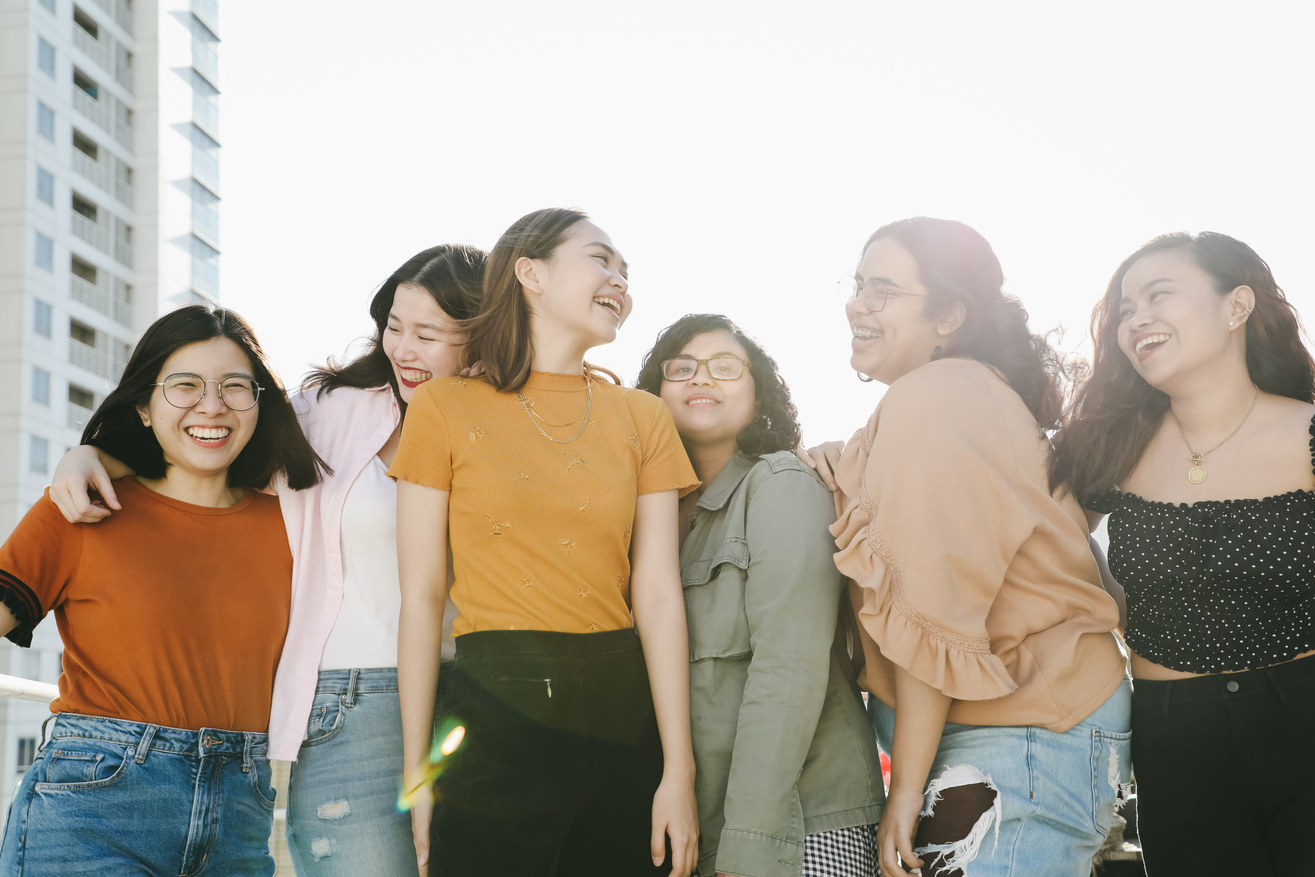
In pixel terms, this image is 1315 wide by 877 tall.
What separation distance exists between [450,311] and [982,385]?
1537mm

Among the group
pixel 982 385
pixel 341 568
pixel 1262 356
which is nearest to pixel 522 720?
pixel 341 568

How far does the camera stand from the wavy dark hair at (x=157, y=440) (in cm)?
258

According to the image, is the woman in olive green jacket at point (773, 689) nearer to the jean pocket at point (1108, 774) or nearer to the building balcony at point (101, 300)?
the jean pocket at point (1108, 774)

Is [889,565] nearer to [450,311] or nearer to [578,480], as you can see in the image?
[578,480]

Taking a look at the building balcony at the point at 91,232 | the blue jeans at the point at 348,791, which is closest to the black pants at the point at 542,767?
the blue jeans at the point at 348,791

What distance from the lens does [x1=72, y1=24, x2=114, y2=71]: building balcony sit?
2988 centimetres

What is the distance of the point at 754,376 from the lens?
9.72 feet

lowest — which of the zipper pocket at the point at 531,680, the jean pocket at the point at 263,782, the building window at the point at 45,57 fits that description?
the jean pocket at the point at 263,782

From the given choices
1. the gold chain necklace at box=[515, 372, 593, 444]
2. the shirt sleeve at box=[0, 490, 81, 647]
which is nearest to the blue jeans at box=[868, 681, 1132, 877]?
the gold chain necklace at box=[515, 372, 593, 444]

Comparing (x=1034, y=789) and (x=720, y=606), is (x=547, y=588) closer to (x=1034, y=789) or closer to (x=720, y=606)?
(x=720, y=606)

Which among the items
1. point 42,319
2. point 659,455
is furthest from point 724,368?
point 42,319

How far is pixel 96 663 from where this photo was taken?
232cm

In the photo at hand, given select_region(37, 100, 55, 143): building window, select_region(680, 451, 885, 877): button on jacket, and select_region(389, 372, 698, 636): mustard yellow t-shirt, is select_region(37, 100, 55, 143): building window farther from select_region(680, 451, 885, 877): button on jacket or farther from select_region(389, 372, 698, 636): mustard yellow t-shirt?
select_region(680, 451, 885, 877): button on jacket

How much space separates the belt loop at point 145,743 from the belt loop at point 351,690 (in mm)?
423
